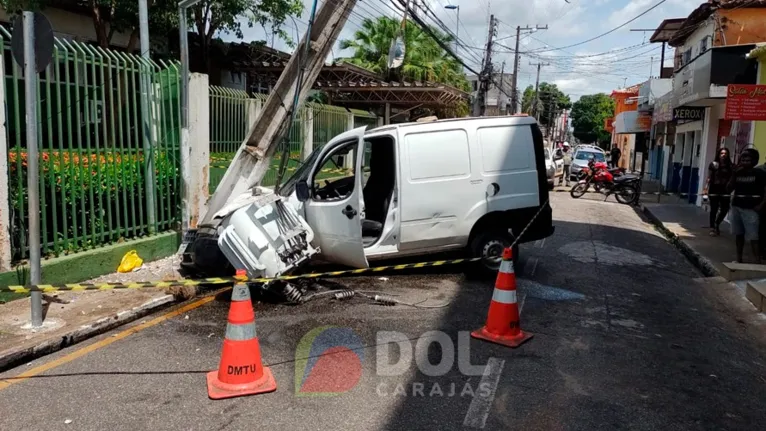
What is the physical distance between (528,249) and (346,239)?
411 cm

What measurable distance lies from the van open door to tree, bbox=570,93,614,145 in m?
80.3

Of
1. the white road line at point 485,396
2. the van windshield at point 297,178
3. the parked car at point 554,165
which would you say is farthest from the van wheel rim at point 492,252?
the parked car at point 554,165

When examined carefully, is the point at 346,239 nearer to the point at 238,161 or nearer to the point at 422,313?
the point at 422,313

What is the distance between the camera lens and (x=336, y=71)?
70.2 feet

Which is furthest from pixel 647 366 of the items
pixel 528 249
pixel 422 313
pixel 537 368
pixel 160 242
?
pixel 160 242

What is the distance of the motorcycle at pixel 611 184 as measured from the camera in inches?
746

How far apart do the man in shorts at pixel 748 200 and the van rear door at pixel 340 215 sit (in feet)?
19.6

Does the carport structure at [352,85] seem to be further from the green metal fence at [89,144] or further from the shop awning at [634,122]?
the green metal fence at [89,144]

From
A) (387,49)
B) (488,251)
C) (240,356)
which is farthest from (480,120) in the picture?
(387,49)

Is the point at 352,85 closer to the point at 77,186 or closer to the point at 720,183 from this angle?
the point at 720,183

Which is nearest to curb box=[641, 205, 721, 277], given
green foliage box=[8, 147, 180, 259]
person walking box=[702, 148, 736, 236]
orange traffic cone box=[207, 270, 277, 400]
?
person walking box=[702, 148, 736, 236]

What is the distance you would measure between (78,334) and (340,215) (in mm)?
2868

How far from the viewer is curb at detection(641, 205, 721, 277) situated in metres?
9.02

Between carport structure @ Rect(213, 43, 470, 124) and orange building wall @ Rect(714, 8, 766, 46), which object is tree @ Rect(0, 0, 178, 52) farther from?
orange building wall @ Rect(714, 8, 766, 46)
